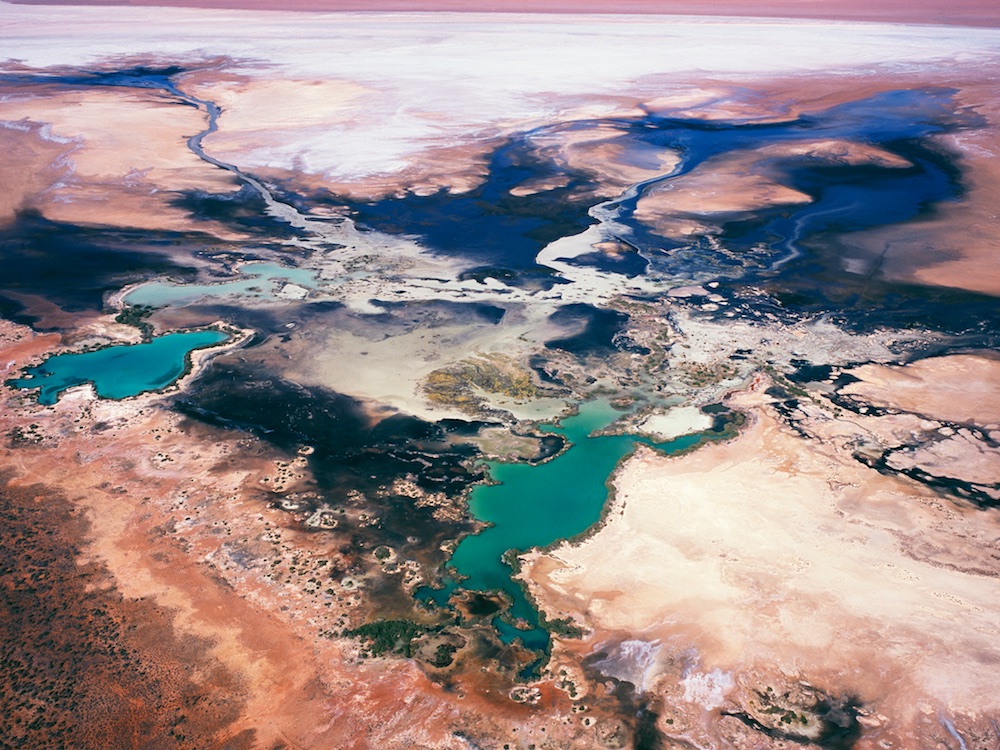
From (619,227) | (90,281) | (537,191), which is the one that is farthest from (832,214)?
(90,281)

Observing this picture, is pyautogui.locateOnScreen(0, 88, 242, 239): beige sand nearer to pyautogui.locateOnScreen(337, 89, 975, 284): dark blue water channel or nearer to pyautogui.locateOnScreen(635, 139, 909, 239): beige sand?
pyautogui.locateOnScreen(337, 89, 975, 284): dark blue water channel

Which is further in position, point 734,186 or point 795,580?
point 734,186

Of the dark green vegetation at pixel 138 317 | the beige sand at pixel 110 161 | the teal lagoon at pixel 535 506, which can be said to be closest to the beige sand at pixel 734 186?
the teal lagoon at pixel 535 506

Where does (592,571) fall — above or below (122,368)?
above

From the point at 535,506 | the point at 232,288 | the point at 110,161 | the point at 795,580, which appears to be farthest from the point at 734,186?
the point at 110,161

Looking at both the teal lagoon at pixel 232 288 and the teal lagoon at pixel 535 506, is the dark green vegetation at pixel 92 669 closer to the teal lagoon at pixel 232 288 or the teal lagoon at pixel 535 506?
the teal lagoon at pixel 535 506

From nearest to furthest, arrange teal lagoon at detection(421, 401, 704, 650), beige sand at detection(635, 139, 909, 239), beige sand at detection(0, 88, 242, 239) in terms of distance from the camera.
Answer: teal lagoon at detection(421, 401, 704, 650), beige sand at detection(635, 139, 909, 239), beige sand at detection(0, 88, 242, 239)

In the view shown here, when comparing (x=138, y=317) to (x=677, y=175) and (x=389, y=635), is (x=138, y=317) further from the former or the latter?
(x=677, y=175)

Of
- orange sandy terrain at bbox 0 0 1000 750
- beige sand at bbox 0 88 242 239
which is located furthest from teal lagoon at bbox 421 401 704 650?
beige sand at bbox 0 88 242 239
